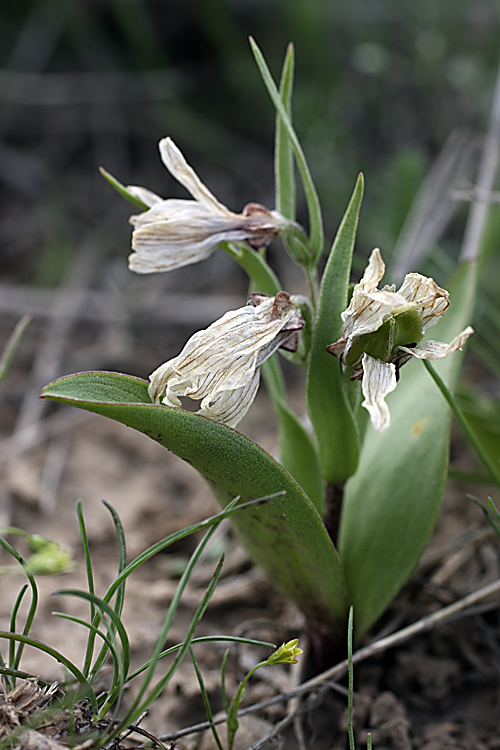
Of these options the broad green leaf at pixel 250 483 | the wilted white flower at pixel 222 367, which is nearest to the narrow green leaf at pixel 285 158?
the wilted white flower at pixel 222 367

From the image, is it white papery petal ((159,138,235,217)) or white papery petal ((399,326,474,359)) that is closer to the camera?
white papery petal ((399,326,474,359))

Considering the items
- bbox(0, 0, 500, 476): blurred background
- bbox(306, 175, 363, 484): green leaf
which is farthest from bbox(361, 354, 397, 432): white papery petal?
bbox(0, 0, 500, 476): blurred background

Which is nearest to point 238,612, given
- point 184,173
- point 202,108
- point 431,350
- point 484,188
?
point 431,350

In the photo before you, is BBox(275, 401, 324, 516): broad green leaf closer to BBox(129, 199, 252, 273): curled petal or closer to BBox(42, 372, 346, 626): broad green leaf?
BBox(42, 372, 346, 626): broad green leaf

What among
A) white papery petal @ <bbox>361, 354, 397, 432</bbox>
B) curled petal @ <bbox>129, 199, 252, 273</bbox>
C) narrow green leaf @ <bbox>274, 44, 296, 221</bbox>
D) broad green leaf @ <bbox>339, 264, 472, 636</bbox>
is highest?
narrow green leaf @ <bbox>274, 44, 296, 221</bbox>

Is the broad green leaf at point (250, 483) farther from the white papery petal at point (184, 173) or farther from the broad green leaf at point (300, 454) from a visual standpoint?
the white papery petal at point (184, 173)

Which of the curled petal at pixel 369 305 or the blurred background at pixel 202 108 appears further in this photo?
the blurred background at pixel 202 108
